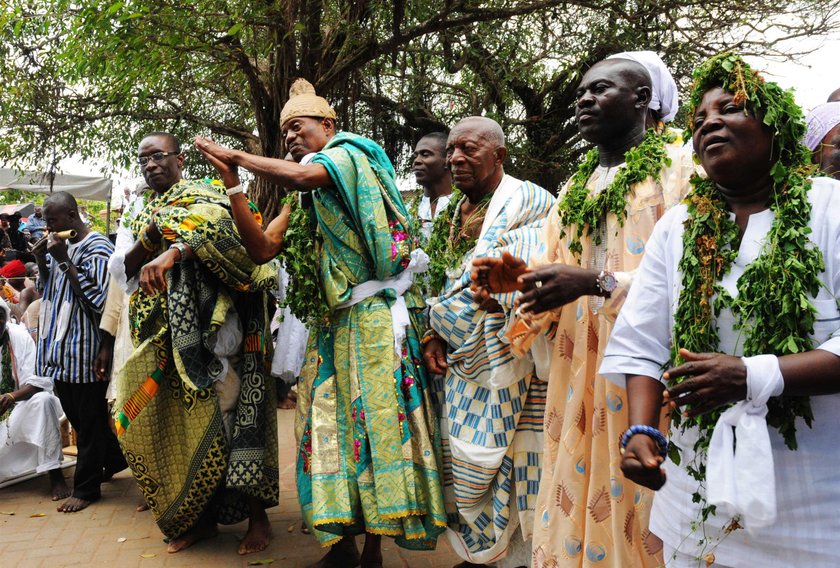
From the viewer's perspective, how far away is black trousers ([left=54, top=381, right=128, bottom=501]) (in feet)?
17.3

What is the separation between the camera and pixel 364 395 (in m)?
3.53

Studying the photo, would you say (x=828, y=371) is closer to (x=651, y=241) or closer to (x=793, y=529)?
(x=793, y=529)

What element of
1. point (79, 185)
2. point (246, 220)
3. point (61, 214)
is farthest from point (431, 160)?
point (79, 185)

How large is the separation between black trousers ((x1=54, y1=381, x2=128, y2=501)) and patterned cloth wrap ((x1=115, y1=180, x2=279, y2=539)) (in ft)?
4.11

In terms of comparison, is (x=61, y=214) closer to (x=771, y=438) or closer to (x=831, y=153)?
(x=831, y=153)

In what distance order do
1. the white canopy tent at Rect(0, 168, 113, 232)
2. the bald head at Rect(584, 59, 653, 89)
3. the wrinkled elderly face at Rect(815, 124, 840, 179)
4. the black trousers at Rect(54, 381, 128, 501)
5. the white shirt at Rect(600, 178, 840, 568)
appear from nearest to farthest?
the white shirt at Rect(600, 178, 840, 568), the bald head at Rect(584, 59, 653, 89), the wrinkled elderly face at Rect(815, 124, 840, 179), the black trousers at Rect(54, 381, 128, 501), the white canopy tent at Rect(0, 168, 113, 232)

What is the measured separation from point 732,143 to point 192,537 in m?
3.74

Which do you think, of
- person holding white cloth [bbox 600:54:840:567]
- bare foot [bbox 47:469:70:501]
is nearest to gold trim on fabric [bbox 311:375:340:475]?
person holding white cloth [bbox 600:54:840:567]

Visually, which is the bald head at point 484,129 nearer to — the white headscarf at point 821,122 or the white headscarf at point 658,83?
the white headscarf at point 658,83

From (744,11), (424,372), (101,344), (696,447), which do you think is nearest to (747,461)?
(696,447)

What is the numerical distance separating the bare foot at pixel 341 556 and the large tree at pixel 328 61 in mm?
4078

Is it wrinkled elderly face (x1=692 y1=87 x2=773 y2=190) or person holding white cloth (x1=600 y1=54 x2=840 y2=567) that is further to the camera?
wrinkled elderly face (x1=692 y1=87 x2=773 y2=190)

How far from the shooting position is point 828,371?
1.69 metres

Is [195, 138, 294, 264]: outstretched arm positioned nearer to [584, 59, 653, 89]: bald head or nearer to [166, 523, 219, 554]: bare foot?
[584, 59, 653, 89]: bald head
